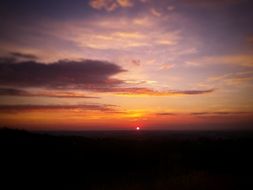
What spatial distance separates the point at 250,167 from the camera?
2905cm

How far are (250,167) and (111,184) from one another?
15.6m

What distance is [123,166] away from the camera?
28.1 meters

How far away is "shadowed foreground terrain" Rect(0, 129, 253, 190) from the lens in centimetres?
2003

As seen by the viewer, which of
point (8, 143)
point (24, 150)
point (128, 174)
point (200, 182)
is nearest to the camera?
point (200, 182)

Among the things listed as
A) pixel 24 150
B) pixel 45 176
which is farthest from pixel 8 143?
pixel 45 176

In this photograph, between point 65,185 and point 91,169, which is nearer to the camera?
point 65,185

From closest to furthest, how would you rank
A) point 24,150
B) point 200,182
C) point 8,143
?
point 200,182 → point 24,150 → point 8,143

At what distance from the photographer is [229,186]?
62.7ft

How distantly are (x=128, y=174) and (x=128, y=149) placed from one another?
10.7m

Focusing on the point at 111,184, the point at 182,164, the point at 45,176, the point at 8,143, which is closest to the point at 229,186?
the point at 111,184

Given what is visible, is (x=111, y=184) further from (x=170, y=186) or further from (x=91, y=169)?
(x=91, y=169)

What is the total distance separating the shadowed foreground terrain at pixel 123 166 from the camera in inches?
789

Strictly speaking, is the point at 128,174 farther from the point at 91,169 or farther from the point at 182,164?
the point at 182,164

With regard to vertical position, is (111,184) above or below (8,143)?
below
